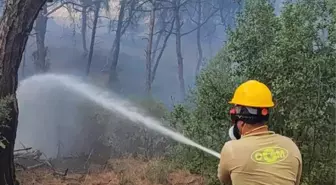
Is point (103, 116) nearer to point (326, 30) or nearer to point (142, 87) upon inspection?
point (326, 30)

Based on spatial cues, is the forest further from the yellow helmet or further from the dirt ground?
the yellow helmet

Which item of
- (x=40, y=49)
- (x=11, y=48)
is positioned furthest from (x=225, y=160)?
(x=40, y=49)

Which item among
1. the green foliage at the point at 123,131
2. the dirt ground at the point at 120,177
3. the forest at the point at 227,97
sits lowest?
the green foliage at the point at 123,131

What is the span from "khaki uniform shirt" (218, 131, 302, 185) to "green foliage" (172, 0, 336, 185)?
2.13m

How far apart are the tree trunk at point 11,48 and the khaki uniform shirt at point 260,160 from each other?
13.7ft

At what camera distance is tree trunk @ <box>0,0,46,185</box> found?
Result: 6355 mm

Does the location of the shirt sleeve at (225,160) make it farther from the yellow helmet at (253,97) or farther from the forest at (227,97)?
the forest at (227,97)

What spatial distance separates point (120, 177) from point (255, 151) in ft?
19.1

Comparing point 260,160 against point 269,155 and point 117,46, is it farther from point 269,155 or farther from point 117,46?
point 117,46

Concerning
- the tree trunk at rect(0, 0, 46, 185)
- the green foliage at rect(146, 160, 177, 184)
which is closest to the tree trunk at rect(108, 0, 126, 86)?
the green foliage at rect(146, 160, 177, 184)

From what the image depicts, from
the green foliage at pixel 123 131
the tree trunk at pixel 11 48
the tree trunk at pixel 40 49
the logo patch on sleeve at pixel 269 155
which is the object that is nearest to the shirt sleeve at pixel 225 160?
the logo patch on sleeve at pixel 269 155

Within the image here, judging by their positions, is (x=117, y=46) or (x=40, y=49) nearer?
(x=40, y=49)

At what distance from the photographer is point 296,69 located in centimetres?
485

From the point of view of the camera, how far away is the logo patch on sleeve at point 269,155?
104 inches
